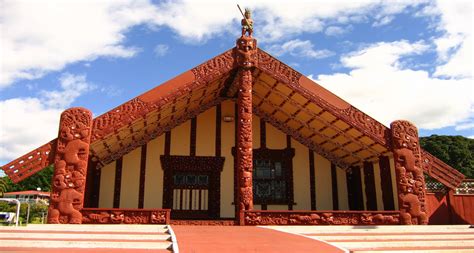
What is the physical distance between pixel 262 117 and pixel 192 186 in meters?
3.20

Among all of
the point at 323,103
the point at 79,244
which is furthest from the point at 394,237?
the point at 79,244

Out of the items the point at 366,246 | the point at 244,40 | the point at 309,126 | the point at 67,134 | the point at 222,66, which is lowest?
the point at 366,246

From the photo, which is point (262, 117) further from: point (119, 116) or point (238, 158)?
point (119, 116)

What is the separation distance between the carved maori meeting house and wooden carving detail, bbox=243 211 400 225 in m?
0.02

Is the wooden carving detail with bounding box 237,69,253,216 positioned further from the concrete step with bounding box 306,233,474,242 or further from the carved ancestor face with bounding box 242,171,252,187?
the concrete step with bounding box 306,233,474,242

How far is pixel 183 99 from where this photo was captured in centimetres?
997

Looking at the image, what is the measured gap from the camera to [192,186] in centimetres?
1184

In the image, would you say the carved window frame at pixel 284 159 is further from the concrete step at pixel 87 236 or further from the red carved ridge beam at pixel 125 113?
the concrete step at pixel 87 236

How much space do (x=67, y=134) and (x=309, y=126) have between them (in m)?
6.85

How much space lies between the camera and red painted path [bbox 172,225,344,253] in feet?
16.8

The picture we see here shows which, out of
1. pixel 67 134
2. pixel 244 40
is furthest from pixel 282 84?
pixel 67 134

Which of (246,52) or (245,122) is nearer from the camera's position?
(245,122)

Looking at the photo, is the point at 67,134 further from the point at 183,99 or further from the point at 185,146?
the point at 185,146

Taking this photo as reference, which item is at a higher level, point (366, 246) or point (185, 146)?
point (185, 146)
